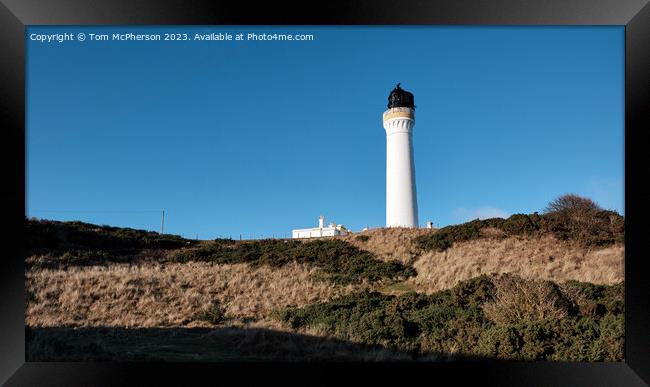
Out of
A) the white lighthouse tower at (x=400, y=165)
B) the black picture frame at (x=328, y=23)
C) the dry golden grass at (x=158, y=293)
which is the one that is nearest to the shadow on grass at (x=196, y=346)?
the dry golden grass at (x=158, y=293)

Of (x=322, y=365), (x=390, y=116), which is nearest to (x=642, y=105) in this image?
(x=322, y=365)

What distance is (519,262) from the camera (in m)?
11.7

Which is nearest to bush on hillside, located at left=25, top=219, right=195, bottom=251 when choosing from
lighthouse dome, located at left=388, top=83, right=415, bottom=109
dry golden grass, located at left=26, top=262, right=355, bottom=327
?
dry golden grass, located at left=26, top=262, right=355, bottom=327

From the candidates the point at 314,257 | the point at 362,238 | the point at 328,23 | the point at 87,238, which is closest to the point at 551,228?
the point at 362,238

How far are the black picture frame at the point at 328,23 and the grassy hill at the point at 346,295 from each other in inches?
38.9

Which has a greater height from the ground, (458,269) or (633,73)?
(633,73)

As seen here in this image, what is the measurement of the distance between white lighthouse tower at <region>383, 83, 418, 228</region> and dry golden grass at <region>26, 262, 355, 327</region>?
36.2 ft

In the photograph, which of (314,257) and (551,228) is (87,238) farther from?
(551,228)

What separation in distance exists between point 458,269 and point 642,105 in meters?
7.94

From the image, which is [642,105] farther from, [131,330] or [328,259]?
[328,259]

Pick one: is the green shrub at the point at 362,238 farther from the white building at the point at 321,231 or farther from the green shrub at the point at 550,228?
the white building at the point at 321,231

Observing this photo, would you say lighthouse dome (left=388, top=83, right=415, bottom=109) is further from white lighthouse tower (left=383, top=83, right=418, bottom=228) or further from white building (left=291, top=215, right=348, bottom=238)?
white building (left=291, top=215, right=348, bottom=238)

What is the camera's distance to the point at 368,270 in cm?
1209

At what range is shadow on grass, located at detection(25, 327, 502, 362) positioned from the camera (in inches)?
225
